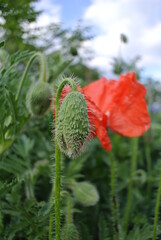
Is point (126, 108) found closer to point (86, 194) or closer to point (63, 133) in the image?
point (86, 194)

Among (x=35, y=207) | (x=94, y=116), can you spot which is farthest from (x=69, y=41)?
(x=35, y=207)

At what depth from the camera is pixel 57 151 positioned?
39.5 inches

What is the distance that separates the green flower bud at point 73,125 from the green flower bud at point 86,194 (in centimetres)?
81

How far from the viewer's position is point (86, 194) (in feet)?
5.95

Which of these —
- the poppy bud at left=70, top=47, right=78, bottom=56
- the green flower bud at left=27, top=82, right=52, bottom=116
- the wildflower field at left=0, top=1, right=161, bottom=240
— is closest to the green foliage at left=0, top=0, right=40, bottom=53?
the wildflower field at left=0, top=1, right=161, bottom=240

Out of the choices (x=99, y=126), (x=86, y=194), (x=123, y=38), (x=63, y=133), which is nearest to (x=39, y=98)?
(x=99, y=126)

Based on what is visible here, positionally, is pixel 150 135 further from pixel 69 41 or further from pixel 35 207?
pixel 35 207

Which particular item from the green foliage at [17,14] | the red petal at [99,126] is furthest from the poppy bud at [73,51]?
the red petal at [99,126]

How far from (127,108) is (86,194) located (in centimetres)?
51

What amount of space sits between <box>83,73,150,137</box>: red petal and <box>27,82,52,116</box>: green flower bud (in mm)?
163

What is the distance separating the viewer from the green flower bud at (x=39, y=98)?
1465 millimetres

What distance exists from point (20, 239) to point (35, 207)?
0.34 m

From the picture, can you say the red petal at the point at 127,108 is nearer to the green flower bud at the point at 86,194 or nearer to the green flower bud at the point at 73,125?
the green flower bud at the point at 86,194

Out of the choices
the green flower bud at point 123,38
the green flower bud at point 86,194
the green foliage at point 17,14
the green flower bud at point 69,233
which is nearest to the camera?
the green flower bud at point 69,233
